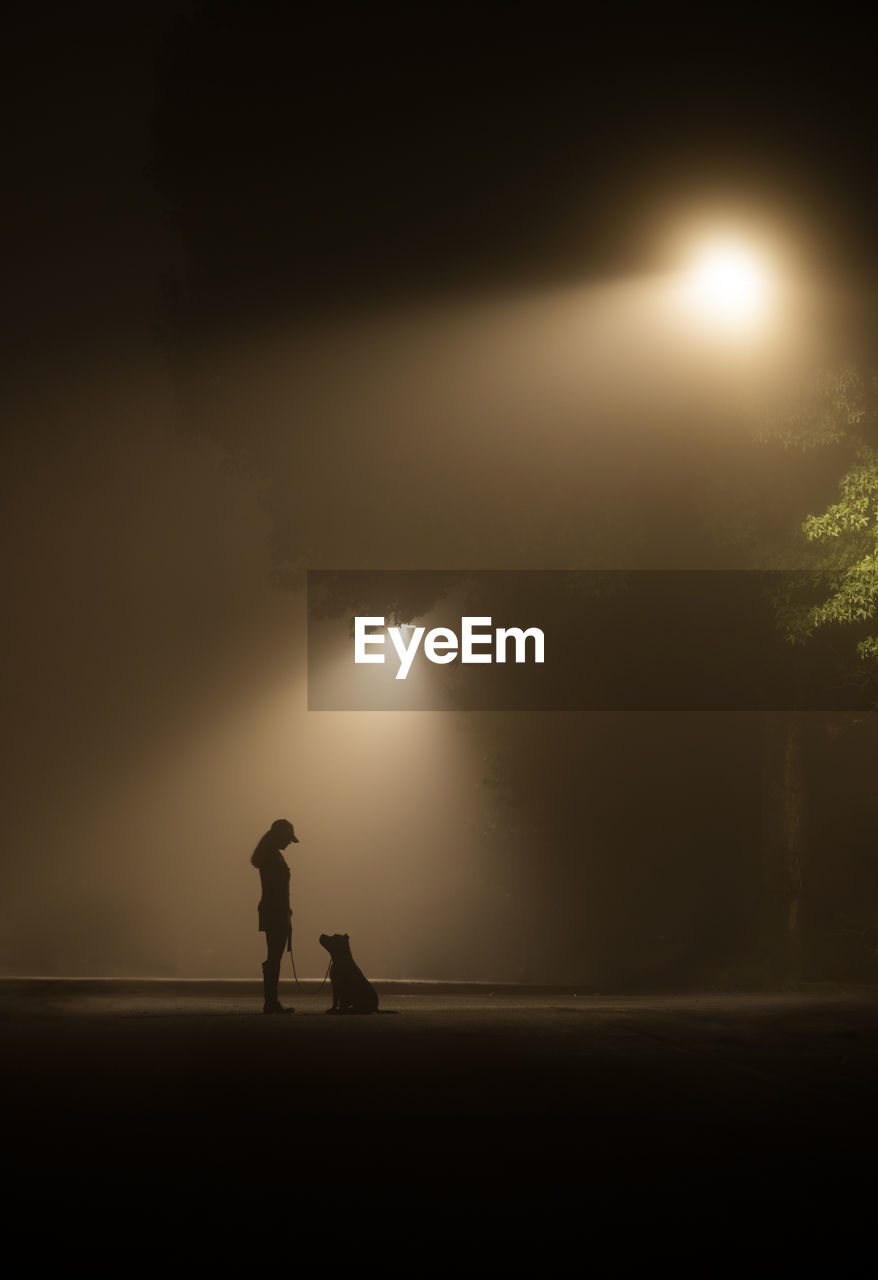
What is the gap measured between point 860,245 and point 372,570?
727cm

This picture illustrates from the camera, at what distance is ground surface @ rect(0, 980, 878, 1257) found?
603 centimetres

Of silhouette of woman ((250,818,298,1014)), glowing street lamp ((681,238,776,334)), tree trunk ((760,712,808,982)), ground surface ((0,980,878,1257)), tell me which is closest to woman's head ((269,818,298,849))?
silhouette of woman ((250,818,298,1014))

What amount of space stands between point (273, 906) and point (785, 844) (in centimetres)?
820

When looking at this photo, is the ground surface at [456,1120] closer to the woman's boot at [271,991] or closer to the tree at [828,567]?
the woman's boot at [271,991]

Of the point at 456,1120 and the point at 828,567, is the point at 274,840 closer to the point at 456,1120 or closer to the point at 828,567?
the point at 456,1120

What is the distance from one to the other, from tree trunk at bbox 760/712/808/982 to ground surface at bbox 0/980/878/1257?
6329 mm

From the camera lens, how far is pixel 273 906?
14703 mm

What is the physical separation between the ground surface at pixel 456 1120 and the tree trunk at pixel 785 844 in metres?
6.33

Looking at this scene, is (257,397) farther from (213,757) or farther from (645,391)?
(213,757)

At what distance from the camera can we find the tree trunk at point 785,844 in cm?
1962

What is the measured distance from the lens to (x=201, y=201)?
18031mm

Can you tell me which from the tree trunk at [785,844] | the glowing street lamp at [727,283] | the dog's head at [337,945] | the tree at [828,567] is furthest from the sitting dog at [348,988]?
the glowing street lamp at [727,283]

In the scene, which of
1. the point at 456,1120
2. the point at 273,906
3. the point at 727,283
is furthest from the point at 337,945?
the point at 727,283

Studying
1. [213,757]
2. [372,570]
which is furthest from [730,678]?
[213,757]
